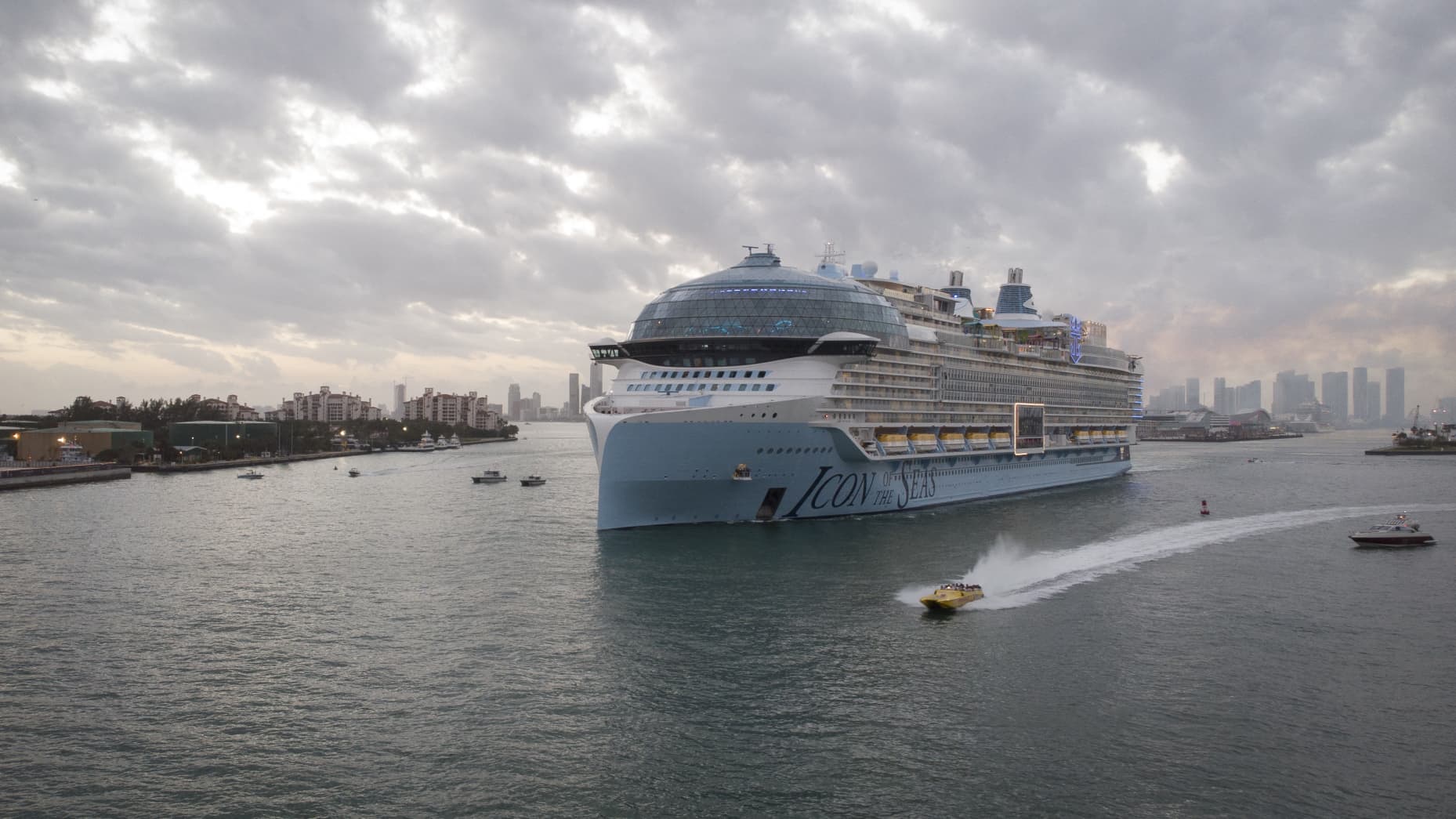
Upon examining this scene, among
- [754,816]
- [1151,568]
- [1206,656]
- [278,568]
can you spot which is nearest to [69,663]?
[278,568]

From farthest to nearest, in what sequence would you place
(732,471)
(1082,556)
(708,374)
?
(708,374) → (732,471) → (1082,556)

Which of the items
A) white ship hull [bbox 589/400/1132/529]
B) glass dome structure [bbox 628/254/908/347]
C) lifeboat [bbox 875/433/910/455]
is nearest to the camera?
white ship hull [bbox 589/400/1132/529]

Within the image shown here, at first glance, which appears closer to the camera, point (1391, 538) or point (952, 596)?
point (952, 596)

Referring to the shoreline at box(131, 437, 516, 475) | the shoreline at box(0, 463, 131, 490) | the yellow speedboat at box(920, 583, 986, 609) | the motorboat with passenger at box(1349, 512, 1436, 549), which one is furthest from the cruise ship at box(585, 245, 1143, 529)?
the shoreline at box(131, 437, 516, 475)

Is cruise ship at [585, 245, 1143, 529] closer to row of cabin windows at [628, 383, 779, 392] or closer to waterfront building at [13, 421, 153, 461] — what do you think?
row of cabin windows at [628, 383, 779, 392]

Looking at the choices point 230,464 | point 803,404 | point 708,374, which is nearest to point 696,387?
point 708,374

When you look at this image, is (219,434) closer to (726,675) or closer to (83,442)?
(83,442)

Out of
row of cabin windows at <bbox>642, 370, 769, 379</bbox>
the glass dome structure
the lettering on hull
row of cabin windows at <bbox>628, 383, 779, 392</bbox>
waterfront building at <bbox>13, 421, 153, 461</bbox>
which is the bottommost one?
the lettering on hull
